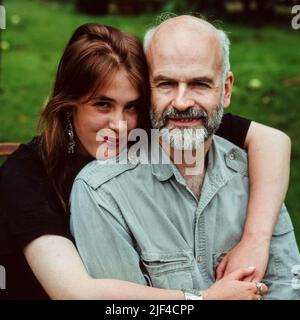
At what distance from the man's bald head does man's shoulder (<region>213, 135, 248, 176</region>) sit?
0.34 m

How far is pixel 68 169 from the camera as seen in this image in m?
2.49

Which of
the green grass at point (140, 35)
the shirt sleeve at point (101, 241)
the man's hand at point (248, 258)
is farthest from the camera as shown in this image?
the green grass at point (140, 35)

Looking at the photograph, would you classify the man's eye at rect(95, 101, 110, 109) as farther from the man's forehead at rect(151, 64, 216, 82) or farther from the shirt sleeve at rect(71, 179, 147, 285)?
the shirt sleeve at rect(71, 179, 147, 285)

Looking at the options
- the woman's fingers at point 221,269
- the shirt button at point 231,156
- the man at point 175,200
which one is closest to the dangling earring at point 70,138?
the man at point 175,200

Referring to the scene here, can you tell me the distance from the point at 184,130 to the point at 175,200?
0.30 metres

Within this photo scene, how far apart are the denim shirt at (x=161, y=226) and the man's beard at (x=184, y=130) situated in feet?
0.50

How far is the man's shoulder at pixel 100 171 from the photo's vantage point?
224cm

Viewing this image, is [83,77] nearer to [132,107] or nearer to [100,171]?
[132,107]

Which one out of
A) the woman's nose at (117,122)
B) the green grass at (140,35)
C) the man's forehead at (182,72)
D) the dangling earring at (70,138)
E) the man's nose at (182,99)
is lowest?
the green grass at (140,35)

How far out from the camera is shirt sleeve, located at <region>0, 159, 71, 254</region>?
7.25ft

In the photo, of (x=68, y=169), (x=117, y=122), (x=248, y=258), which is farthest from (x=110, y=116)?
(x=248, y=258)

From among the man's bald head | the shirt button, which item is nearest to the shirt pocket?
the shirt button

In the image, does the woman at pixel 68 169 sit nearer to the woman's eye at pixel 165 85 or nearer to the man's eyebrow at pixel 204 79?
the woman's eye at pixel 165 85
